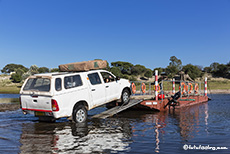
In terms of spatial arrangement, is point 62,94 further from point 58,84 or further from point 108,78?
point 108,78

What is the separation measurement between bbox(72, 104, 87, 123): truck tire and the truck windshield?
4.86 ft

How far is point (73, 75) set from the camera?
8961 millimetres

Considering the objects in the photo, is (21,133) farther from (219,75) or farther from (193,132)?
(219,75)

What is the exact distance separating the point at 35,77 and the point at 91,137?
3367 millimetres

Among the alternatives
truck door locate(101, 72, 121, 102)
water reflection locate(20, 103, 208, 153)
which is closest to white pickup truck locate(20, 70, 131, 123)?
Result: truck door locate(101, 72, 121, 102)

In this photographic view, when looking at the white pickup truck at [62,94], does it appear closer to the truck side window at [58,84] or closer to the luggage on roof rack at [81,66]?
the truck side window at [58,84]

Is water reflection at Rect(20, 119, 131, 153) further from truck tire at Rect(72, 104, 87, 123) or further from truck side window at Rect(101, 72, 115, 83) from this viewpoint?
truck side window at Rect(101, 72, 115, 83)

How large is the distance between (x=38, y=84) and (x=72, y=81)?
1335mm

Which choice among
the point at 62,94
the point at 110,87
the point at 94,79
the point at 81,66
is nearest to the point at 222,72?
the point at 110,87

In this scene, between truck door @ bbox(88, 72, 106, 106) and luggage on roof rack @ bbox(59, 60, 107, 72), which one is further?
luggage on roof rack @ bbox(59, 60, 107, 72)

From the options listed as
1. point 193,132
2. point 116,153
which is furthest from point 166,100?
point 116,153

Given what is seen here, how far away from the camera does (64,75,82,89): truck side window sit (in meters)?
8.52

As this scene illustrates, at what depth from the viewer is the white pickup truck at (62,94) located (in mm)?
8047

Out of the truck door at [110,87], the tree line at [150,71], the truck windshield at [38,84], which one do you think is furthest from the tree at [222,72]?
the truck windshield at [38,84]
